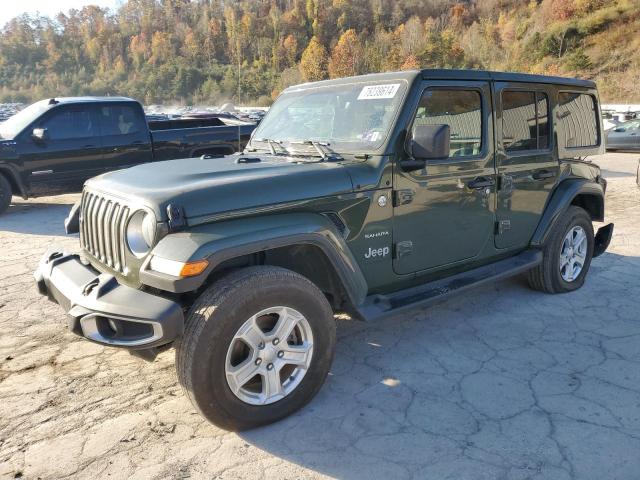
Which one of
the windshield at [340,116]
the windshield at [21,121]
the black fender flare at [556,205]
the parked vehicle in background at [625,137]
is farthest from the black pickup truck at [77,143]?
the parked vehicle in background at [625,137]

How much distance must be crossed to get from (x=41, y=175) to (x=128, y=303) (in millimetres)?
7224

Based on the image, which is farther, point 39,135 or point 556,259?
point 39,135

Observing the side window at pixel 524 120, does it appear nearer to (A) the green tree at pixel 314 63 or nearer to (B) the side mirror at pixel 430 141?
(B) the side mirror at pixel 430 141

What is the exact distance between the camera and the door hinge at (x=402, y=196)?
11.0 feet

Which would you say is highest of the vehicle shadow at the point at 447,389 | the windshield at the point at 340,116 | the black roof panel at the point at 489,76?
the black roof panel at the point at 489,76

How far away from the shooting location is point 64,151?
8.71m

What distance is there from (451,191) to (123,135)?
287 inches

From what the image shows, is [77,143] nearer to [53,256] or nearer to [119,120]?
[119,120]

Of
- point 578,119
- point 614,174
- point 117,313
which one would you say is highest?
point 578,119

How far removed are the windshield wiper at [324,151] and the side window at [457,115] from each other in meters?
0.59

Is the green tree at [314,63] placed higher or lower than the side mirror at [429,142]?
higher

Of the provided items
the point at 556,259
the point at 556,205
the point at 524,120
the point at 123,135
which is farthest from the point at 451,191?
the point at 123,135

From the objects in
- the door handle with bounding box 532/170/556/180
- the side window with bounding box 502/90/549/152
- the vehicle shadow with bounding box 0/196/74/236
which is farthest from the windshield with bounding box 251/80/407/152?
the vehicle shadow with bounding box 0/196/74/236

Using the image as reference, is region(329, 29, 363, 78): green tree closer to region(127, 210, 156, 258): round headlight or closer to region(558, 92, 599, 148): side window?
region(558, 92, 599, 148): side window
